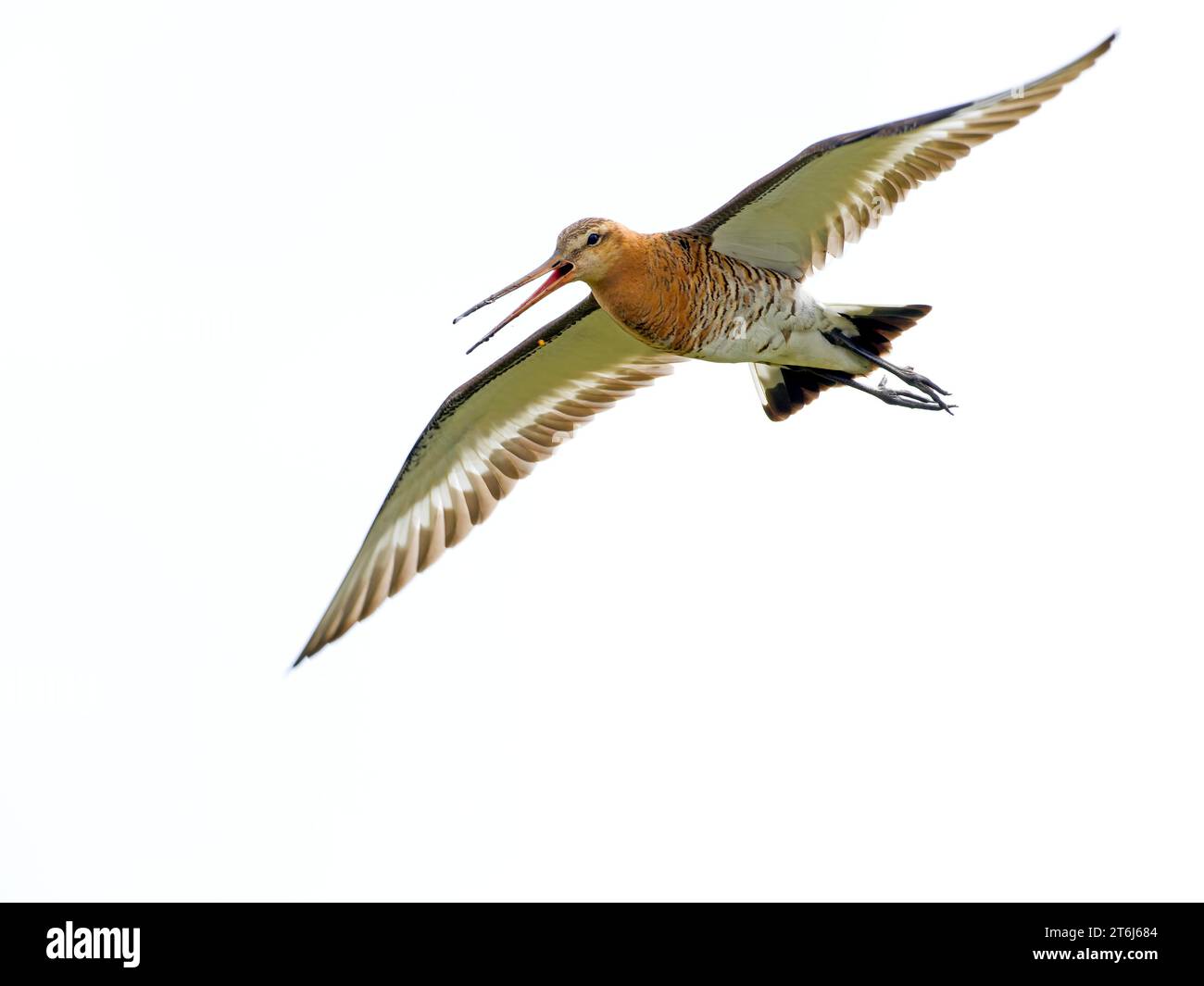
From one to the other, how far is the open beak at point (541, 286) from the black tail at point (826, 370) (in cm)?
206

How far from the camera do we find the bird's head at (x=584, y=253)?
1057 centimetres

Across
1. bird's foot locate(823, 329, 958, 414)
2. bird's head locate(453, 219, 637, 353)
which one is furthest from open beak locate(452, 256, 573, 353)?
bird's foot locate(823, 329, 958, 414)

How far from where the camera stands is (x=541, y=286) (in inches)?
421

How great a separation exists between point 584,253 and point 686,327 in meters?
0.91

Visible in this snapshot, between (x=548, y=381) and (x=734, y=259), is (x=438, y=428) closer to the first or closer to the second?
(x=548, y=381)

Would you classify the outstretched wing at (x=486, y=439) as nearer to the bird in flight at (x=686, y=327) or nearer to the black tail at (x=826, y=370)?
the bird in flight at (x=686, y=327)

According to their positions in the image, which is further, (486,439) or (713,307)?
(486,439)

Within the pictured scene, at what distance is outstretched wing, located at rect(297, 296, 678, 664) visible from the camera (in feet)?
40.8

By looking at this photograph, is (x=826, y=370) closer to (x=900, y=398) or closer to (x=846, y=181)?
(x=900, y=398)

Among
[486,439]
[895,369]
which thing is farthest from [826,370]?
[486,439]

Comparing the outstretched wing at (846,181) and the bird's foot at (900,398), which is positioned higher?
the outstretched wing at (846,181)

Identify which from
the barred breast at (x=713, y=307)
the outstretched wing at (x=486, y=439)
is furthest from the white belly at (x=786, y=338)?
the outstretched wing at (x=486, y=439)

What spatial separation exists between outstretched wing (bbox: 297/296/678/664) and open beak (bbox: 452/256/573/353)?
1.53m
